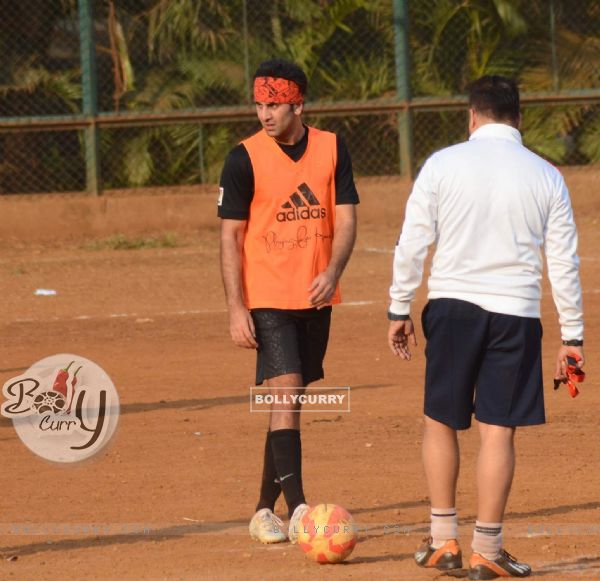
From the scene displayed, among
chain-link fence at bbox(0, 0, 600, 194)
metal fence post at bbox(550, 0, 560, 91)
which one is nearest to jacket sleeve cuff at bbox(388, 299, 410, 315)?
chain-link fence at bbox(0, 0, 600, 194)

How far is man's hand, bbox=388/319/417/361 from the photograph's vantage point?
5316mm

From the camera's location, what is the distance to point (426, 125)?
1789cm

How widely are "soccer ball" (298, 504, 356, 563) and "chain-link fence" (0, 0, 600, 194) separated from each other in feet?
39.9

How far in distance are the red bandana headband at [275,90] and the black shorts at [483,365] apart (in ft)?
4.03

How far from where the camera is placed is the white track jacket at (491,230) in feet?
17.0

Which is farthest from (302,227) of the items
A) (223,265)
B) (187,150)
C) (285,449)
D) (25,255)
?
(187,150)

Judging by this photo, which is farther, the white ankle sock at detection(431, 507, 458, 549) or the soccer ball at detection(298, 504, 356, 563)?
the soccer ball at detection(298, 504, 356, 563)

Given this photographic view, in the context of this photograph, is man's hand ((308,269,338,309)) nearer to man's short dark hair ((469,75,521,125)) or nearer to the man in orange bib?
the man in orange bib

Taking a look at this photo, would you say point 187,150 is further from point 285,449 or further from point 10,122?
point 285,449

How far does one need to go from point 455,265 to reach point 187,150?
12.7 metres

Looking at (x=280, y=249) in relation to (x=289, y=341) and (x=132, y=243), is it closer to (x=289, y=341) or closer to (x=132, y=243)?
(x=289, y=341)

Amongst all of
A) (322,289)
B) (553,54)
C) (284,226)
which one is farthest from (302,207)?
(553,54)

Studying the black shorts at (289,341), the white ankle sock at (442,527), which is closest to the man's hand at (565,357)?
the white ankle sock at (442,527)

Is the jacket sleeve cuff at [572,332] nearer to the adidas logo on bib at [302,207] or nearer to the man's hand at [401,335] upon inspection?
the man's hand at [401,335]
